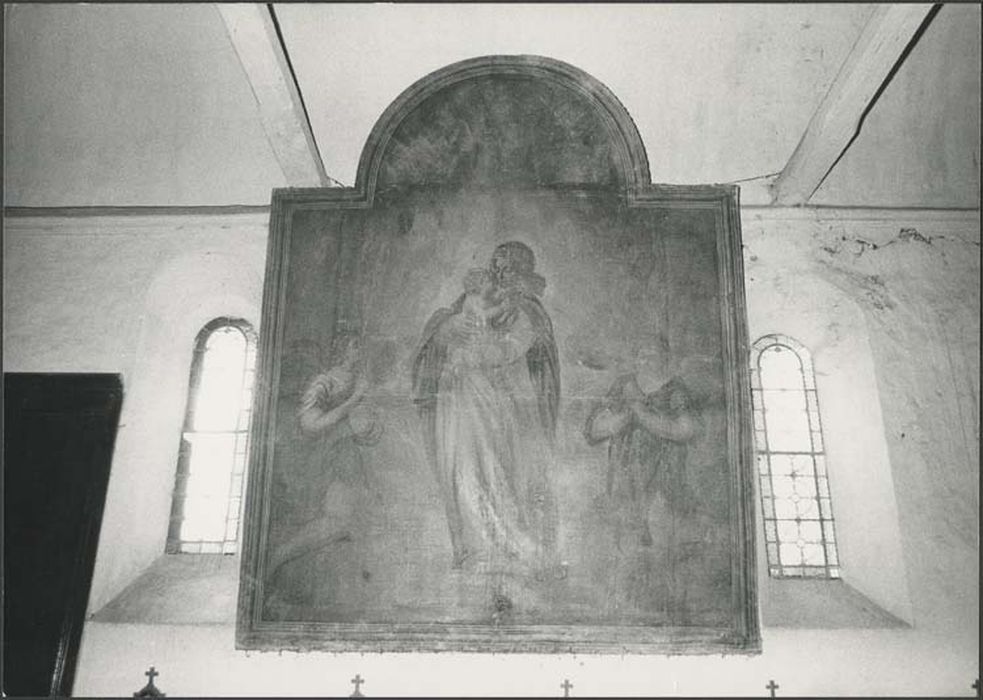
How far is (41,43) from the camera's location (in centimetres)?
548

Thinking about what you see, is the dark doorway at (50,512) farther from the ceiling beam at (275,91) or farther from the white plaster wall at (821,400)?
the ceiling beam at (275,91)

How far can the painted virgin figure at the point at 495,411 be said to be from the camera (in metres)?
4.70

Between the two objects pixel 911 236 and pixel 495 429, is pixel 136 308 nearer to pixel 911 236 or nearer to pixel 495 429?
pixel 495 429

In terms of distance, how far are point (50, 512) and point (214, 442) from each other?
3.39 ft

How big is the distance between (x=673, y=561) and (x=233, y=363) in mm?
3221

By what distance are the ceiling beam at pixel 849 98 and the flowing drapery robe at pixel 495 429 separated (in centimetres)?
196

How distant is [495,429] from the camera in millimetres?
4922

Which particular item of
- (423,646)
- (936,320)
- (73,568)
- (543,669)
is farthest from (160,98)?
(936,320)

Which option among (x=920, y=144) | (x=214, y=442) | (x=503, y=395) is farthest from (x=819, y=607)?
(x=214, y=442)

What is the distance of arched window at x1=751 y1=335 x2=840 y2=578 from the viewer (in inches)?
207

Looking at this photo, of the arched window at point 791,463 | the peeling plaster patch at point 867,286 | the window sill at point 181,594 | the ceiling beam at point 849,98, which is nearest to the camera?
the ceiling beam at point 849,98

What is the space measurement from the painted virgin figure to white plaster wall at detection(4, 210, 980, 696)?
69cm

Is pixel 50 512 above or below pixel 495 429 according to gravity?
below

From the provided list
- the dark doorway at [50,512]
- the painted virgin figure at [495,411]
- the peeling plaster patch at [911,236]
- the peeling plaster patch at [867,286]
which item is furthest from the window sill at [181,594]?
the peeling plaster patch at [911,236]
